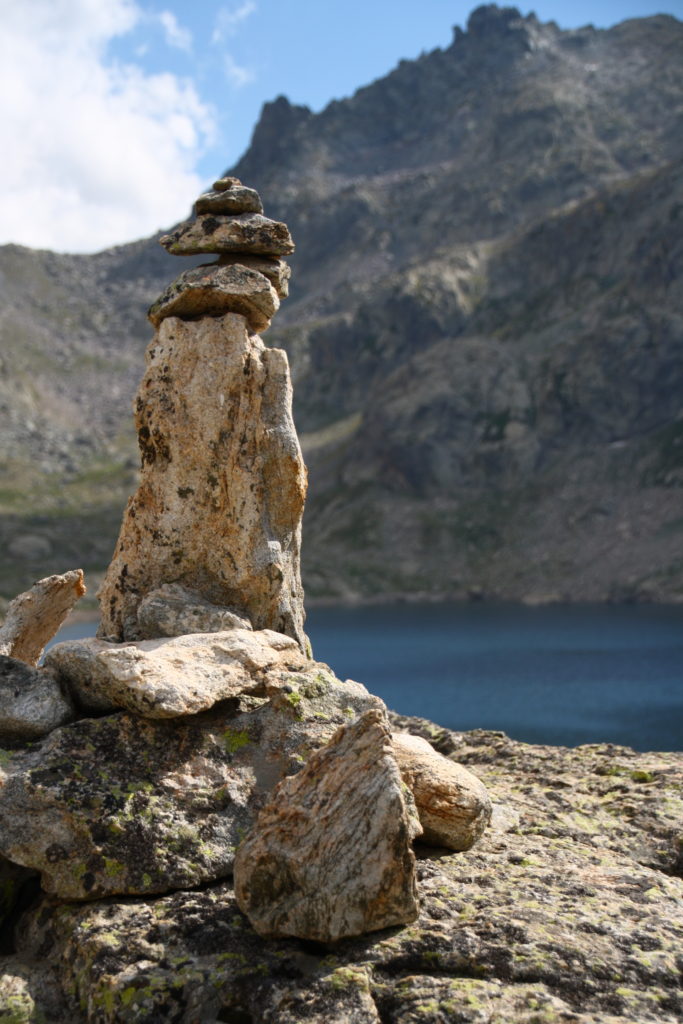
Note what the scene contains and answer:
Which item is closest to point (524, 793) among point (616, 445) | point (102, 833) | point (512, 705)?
point (102, 833)

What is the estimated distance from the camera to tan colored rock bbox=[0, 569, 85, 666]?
16.4 meters

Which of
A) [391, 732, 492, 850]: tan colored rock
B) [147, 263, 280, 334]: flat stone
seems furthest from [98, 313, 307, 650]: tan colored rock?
[391, 732, 492, 850]: tan colored rock

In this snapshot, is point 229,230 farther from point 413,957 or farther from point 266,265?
point 413,957

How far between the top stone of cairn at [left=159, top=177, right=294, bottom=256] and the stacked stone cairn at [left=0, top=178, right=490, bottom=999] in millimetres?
39

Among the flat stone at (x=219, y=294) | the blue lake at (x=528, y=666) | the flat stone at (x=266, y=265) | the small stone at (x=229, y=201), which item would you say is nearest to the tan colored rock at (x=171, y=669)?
the flat stone at (x=219, y=294)

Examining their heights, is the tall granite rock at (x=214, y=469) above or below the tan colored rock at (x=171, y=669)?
above

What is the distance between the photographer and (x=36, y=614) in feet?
54.9

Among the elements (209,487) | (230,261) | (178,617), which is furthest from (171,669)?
(230,261)

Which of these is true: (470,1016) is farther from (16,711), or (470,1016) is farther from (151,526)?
(151,526)

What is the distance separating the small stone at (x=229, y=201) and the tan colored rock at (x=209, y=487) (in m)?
2.41

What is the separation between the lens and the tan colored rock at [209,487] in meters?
15.9

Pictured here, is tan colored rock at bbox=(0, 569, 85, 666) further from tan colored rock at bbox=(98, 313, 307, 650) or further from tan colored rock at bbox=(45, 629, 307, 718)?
tan colored rock at bbox=(45, 629, 307, 718)

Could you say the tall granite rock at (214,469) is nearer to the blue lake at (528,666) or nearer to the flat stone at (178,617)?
the flat stone at (178,617)

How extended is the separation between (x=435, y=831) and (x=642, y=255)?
178309 mm
